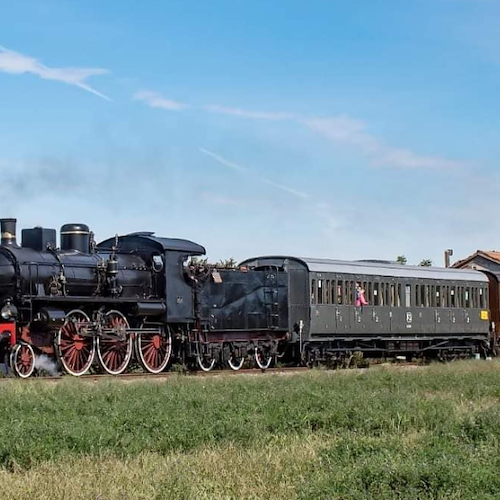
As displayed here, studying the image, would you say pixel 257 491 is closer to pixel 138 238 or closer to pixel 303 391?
pixel 303 391

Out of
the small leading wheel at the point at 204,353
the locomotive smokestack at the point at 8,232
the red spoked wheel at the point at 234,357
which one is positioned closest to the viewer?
the locomotive smokestack at the point at 8,232

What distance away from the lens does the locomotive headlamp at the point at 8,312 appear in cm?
1980

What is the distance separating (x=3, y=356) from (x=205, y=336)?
18.8 feet

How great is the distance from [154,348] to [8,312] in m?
4.38

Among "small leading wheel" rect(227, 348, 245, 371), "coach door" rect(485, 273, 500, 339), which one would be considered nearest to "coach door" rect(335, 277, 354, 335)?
"small leading wheel" rect(227, 348, 245, 371)

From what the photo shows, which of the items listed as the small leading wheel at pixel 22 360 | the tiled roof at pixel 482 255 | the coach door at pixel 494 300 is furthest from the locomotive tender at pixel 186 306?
the tiled roof at pixel 482 255

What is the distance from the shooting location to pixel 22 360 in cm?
2022

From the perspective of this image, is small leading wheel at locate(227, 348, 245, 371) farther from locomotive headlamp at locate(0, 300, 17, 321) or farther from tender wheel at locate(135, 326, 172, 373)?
locomotive headlamp at locate(0, 300, 17, 321)

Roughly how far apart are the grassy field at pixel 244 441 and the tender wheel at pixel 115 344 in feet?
12.8

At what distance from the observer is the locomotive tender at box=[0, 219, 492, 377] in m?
20.6

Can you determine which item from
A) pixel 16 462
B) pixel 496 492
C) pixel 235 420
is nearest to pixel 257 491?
pixel 496 492

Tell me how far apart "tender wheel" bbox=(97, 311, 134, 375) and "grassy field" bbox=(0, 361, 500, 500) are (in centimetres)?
390

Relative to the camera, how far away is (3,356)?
2031cm

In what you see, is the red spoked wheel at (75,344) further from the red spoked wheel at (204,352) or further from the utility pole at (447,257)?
the utility pole at (447,257)
